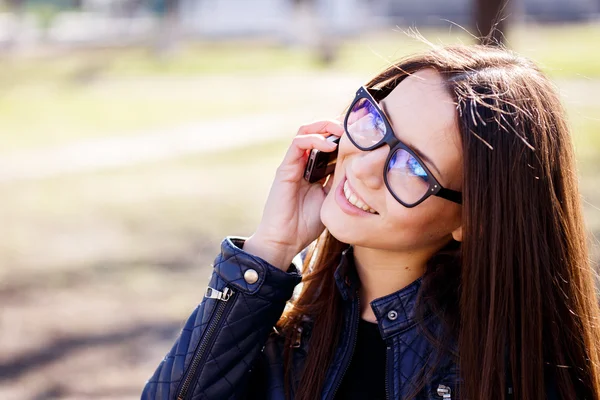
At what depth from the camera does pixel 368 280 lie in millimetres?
2039

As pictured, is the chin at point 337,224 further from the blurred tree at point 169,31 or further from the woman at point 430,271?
the blurred tree at point 169,31

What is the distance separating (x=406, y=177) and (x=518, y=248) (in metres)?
0.28

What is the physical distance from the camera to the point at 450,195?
182 centimetres

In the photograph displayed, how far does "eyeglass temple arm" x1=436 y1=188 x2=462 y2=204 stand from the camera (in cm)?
181

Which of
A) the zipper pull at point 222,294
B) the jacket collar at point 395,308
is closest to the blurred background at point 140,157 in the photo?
the jacket collar at point 395,308

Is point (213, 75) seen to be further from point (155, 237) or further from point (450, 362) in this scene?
point (450, 362)

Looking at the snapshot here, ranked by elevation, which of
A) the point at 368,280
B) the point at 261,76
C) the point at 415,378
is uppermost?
the point at 368,280

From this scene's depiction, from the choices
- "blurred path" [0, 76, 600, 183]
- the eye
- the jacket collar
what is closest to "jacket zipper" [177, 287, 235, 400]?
the jacket collar

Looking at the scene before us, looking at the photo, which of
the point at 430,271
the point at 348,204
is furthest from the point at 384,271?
the point at 348,204

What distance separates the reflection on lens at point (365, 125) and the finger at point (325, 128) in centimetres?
17

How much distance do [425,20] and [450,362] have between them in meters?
30.2

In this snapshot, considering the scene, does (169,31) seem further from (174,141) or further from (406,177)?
(406,177)

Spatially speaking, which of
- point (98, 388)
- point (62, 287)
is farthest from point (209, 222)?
point (98, 388)

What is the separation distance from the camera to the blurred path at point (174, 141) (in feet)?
33.0
